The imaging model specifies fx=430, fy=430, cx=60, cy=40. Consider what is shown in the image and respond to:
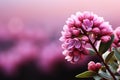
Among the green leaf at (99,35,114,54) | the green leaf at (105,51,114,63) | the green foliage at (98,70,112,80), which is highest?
the green leaf at (99,35,114,54)

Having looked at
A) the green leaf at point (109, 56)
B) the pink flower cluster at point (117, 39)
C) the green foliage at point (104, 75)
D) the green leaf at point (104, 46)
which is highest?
the pink flower cluster at point (117, 39)

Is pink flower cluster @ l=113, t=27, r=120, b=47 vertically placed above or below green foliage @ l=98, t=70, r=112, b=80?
above

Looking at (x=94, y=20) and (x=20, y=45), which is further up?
(x=20, y=45)

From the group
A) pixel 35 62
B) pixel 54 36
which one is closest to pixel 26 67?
pixel 35 62

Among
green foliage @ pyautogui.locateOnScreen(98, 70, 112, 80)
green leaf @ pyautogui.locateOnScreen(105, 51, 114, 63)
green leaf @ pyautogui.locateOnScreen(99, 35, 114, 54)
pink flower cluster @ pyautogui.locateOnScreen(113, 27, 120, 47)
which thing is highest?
pink flower cluster @ pyautogui.locateOnScreen(113, 27, 120, 47)

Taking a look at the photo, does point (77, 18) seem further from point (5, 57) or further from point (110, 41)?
point (5, 57)

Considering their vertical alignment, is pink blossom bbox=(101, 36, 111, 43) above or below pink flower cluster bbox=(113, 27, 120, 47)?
below

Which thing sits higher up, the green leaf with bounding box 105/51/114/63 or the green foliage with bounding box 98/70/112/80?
the green leaf with bounding box 105/51/114/63

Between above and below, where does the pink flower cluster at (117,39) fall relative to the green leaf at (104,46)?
above
